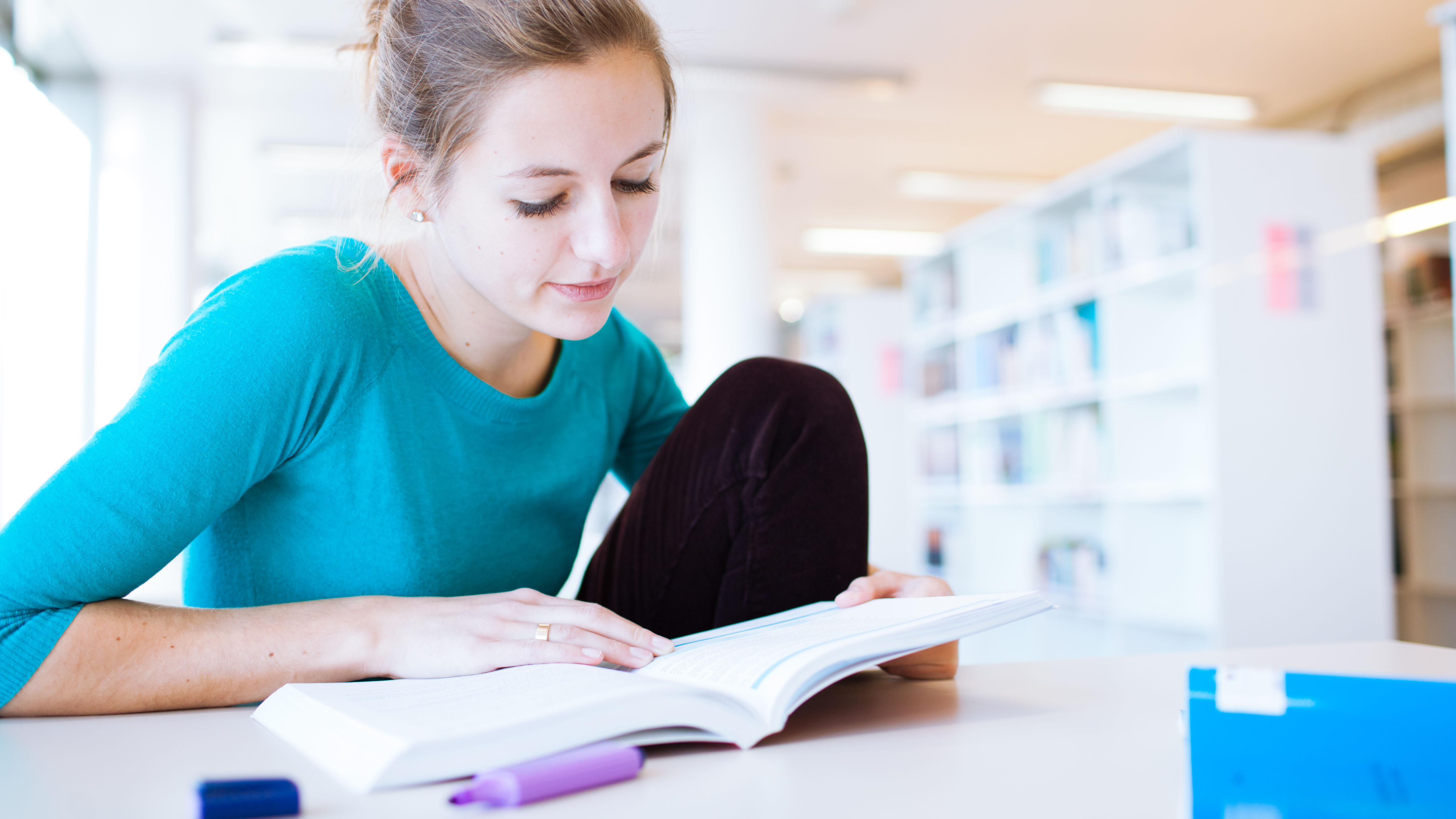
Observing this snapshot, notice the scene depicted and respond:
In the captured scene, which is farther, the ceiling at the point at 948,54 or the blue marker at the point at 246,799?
the ceiling at the point at 948,54

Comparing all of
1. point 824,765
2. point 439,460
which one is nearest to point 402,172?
point 439,460

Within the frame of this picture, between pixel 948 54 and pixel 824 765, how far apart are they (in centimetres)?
508

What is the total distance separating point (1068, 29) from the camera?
482 cm

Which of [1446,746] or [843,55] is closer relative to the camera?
[1446,746]

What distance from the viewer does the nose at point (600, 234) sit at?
0.85 meters

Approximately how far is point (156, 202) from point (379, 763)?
208 inches

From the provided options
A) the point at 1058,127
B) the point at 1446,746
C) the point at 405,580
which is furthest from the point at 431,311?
the point at 1058,127

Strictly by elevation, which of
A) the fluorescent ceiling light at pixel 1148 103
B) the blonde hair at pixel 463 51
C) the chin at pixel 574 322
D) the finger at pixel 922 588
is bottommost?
the finger at pixel 922 588

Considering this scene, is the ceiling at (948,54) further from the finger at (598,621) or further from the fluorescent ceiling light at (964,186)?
the finger at (598,621)

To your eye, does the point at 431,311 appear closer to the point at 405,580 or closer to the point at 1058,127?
the point at 405,580

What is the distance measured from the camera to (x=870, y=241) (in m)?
9.18

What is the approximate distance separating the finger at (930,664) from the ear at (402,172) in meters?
0.60

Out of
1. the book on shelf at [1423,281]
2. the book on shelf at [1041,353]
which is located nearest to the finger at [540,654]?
the book on shelf at [1041,353]

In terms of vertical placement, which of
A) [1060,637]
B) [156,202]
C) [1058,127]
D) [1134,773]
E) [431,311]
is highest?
[1058,127]
